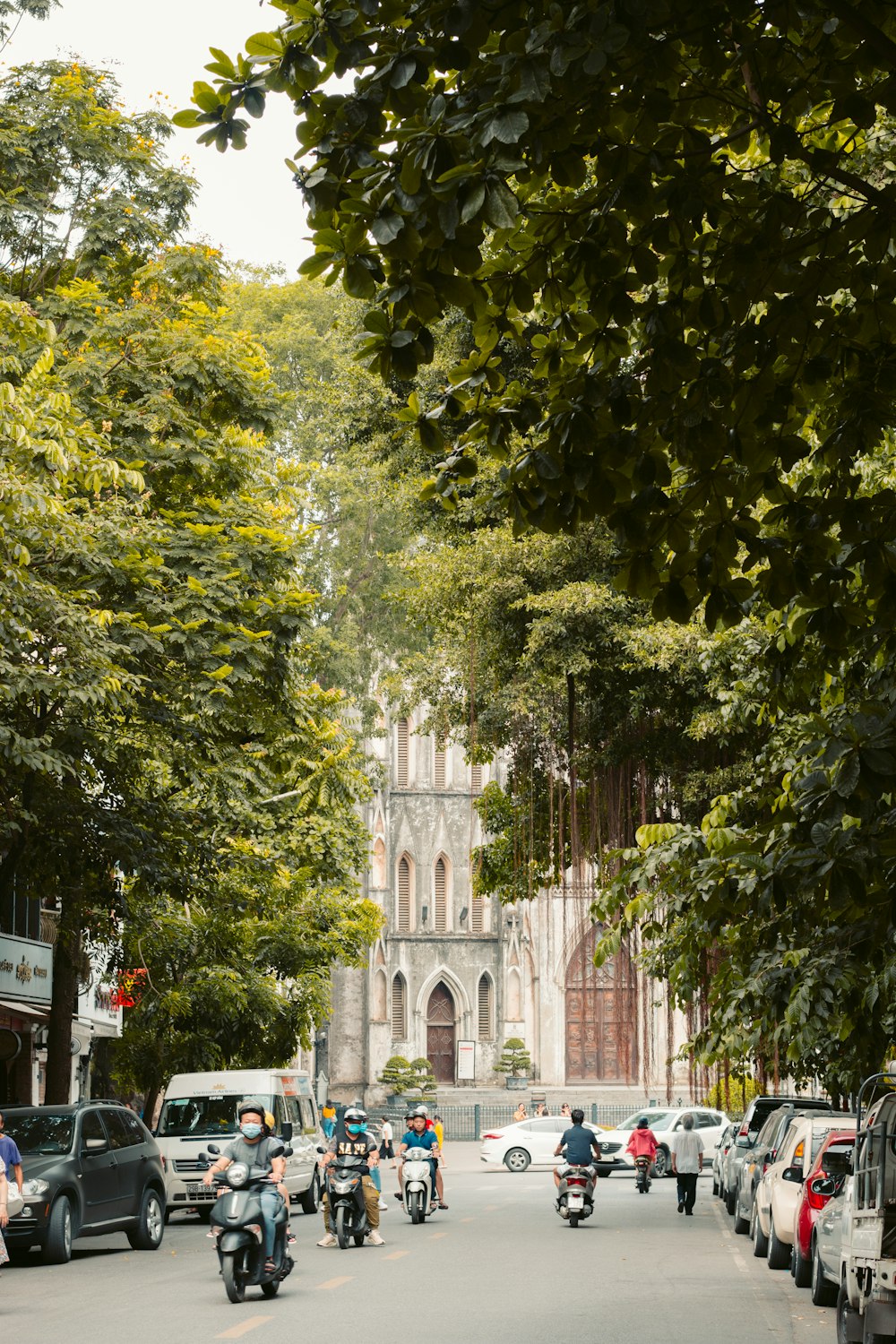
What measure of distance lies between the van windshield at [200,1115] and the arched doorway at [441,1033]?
145ft

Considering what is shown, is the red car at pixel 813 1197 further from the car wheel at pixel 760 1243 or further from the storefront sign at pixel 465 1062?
the storefront sign at pixel 465 1062

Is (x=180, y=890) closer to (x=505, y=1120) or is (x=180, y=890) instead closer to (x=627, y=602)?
(x=627, y=602)

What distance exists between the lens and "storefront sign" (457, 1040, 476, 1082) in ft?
224

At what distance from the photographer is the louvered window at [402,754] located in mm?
71938

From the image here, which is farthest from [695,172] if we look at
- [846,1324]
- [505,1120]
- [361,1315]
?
[505,1120]

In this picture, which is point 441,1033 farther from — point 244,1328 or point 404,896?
point 244,1328

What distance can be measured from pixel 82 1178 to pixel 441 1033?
5304cm

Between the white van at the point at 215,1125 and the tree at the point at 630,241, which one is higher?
the tree at the point at 630,241

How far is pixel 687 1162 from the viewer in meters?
26.5

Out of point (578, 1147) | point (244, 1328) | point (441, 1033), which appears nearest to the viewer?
point (244, 1328)

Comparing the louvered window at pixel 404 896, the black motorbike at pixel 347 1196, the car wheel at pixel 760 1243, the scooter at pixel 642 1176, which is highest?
the louvered window at pixel 404 896

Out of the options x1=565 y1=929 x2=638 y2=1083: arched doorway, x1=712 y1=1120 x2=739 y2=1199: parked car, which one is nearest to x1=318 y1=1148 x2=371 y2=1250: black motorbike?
x1=712 y1=1120 x2=739 y2=1199: parked car

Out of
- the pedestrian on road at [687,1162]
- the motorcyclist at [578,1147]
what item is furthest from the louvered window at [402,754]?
the motorcyclist at [578,1147]

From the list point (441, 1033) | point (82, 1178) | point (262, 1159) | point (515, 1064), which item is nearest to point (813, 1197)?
point (262, 1159)
